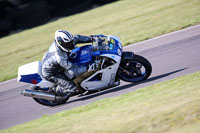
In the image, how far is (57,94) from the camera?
7203mm

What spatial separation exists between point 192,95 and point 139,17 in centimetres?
977

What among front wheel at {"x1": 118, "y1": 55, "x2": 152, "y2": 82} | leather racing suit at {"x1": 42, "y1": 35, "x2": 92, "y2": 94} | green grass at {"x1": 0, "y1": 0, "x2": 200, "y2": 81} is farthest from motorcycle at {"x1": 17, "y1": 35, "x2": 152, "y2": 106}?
green grass at {"x1": 0, "y1": 0, "x2": 200, "y2": 81}

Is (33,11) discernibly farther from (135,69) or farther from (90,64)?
(135,69)

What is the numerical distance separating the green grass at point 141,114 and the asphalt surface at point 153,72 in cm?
66

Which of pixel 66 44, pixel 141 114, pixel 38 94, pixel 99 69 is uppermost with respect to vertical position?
pixel 66 44

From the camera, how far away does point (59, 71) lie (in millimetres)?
7051

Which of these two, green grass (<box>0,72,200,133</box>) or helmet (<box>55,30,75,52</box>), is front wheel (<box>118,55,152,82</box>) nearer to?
green grass (<box>0,72,200,133</box>)

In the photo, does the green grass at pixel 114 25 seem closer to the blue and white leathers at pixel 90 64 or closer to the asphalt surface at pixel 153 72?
the asphalt surface at pixel 153 72

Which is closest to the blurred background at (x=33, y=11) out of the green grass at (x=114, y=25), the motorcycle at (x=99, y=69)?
the green grass at (x=114, y=25)

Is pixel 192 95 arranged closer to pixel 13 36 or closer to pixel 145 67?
pixel 145 67

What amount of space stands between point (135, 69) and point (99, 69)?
2.63 ft

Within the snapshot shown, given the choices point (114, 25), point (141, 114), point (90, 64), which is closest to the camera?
point (141, 114)

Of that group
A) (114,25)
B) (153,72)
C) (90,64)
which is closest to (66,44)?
(90,64)

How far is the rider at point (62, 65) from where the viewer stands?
257 inches
